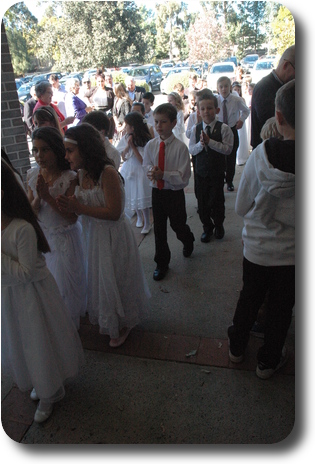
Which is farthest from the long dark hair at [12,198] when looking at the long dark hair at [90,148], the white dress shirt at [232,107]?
the white dress shirt at [232,107]

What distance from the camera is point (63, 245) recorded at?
8.23 feet

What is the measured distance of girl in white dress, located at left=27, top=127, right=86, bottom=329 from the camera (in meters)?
2.34

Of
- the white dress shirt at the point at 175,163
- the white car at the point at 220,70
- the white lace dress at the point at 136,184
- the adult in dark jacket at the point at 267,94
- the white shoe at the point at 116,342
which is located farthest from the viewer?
the white car at the point at 220,70

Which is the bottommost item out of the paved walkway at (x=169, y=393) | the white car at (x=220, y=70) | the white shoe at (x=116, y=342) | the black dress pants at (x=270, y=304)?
the paved walkway at (x=169, y=393)

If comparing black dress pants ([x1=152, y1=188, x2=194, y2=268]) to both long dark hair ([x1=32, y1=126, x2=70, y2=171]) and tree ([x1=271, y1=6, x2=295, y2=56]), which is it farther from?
tree ([x1=271, y1=6, x2=295, y2=56])

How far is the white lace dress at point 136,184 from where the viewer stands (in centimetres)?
454

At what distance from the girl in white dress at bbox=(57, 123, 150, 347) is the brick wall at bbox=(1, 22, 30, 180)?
98cm

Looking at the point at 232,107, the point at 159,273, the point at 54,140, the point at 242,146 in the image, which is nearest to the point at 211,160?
the point at 159,273

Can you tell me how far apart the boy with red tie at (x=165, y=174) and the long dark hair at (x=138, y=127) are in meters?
0.89

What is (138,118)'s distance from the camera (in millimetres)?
4145

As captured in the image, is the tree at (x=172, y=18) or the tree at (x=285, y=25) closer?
the tree at (x=285, y=25)

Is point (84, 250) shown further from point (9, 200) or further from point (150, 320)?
point (9, 200)

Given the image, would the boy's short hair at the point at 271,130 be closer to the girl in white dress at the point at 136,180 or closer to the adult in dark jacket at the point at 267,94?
the adult in dark jacket at the point at 267,94

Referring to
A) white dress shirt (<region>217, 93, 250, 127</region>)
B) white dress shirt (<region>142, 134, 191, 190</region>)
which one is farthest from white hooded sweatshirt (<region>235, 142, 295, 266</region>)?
white dress shirt (<region>217, 93, 250, 127</region>)
